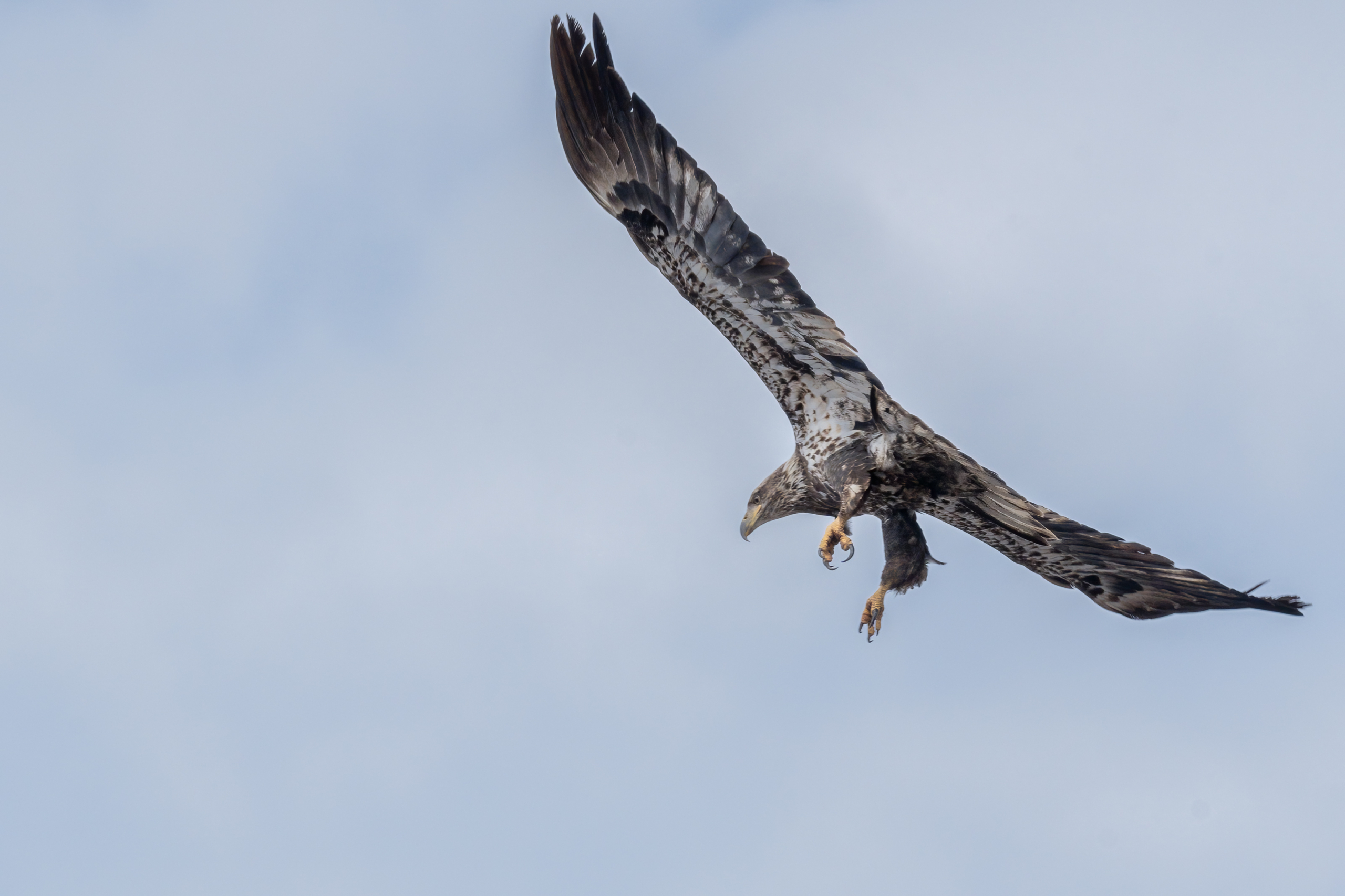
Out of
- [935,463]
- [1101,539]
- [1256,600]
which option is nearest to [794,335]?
[935,463]

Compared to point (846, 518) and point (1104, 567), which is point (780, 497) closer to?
point (846, 518)

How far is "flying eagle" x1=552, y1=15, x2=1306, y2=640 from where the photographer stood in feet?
45.4

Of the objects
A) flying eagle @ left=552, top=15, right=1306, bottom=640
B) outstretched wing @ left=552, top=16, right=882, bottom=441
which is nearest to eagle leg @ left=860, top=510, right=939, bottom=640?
flying eagle @ left=552, top=15, right=1306, bottom=640

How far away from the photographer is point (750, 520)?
15.5 m

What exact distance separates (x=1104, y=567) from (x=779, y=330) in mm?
4382

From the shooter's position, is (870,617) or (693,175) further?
(870,617)

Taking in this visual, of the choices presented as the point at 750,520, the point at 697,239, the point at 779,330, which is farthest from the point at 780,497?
the point at 697,239

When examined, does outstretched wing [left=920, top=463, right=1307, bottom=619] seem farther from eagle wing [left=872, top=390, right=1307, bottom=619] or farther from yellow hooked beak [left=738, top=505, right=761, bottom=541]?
yellow hooked beak [left=738, top=505, right=761, bottom=541]

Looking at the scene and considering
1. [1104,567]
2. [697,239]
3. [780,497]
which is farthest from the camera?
[1104,567]

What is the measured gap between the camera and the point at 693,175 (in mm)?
13891

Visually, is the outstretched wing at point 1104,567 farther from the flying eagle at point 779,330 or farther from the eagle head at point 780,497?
the eagle head at point 780,497

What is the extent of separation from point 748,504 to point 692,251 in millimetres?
2748

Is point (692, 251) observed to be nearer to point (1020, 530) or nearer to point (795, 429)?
point (795, 429)

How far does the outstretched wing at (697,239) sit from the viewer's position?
1379 cm
